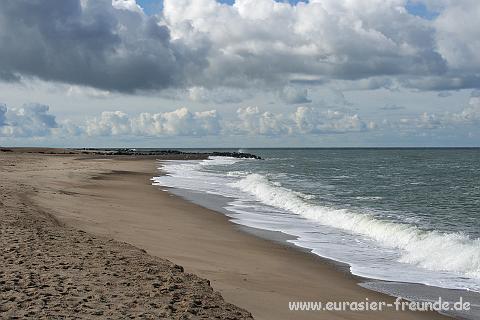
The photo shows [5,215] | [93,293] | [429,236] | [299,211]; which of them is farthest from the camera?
[299,211]

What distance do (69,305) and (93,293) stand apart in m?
0.61

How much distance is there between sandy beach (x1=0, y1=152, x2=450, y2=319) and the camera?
7.07m

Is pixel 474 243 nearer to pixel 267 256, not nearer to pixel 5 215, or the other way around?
pixel 267 256

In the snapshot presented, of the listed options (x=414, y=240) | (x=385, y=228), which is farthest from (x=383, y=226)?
(x=414, y=240)

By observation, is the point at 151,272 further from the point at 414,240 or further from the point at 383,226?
the point at 383,226

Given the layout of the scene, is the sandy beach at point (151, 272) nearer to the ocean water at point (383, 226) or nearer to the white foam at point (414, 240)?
the ocean water at point (383, 226)

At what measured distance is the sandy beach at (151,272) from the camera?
7070mm

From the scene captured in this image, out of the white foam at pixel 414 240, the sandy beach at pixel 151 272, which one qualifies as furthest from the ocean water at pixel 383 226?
the sandy beach at pixel 151 272

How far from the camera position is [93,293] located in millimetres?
7367

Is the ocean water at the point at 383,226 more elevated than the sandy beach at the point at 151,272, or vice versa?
the sandy beach at the point at 151,272

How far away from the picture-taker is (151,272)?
351 inches

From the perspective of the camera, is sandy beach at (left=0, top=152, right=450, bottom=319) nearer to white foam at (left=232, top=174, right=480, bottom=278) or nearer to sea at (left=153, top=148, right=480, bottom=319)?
sea at (left=153, top=148, right=480, bottom=319)

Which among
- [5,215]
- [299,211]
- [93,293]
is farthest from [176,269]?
[299,211]

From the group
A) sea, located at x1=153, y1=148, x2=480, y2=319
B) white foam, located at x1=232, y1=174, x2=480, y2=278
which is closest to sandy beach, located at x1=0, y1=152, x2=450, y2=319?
sea, located at x1=153, y1=148, x2=480, y2=319
